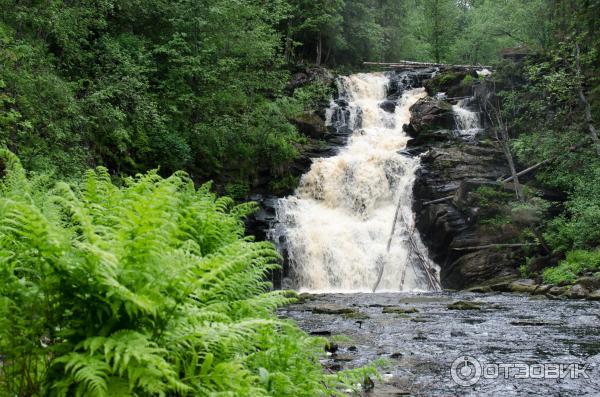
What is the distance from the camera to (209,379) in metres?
3.19

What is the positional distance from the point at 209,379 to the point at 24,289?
1.22 metres

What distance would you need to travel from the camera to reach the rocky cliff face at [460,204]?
22.1 meters

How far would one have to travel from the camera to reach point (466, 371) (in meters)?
8.21

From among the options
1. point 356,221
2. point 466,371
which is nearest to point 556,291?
point 356,221

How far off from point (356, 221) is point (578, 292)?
1104 cm

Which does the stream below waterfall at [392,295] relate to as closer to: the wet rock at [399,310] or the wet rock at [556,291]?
the wet rock at [399,310]

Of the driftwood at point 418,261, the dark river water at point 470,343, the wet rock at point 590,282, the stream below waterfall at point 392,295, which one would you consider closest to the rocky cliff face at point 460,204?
the driftwood at point 418,261

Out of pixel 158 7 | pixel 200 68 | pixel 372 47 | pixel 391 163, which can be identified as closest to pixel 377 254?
pixel 391 163

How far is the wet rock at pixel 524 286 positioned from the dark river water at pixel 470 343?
181 centimetres

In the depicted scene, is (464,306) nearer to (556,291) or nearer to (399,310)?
(399,310)

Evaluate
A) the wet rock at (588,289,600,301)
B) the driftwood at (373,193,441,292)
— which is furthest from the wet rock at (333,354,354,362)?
the driftwood at (373,193,441,292)

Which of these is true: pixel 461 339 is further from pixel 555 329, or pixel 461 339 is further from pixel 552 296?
pixel 552 296

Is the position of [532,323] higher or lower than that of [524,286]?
lower

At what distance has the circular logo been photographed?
7691mm
